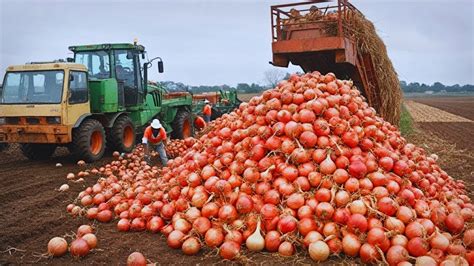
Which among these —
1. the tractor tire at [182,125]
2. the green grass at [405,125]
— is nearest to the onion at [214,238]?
the tractor tire at [182,125]

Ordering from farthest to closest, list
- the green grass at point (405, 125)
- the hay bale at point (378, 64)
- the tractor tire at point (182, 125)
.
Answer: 1. the green grass at point (405, 125)
2. the tractor tire at point (182, 125)
3. the hay bale at point (378, 64)

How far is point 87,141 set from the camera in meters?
8.73

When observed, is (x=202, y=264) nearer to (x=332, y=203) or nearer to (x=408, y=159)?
(x=332, y=203)

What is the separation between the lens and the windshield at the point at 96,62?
34.2 ft

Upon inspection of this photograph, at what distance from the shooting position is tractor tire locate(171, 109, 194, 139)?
12953 millimetres

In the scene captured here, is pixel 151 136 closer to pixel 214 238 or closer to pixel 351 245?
pixel 214 238

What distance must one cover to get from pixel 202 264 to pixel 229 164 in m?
1.34

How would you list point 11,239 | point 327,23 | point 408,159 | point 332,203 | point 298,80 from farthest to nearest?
point 327,23 → point 298,80 → point 408,159 → point 11,239 → point 332,203

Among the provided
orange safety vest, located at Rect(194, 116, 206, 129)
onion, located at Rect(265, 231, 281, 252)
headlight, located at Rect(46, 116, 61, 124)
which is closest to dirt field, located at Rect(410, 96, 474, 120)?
orange safety vest, located at Rect(194, 116, 206, 129)

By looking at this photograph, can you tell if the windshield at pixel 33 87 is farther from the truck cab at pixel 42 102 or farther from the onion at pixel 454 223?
the onion at pixel 454 223

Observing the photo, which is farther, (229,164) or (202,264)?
(229,164)

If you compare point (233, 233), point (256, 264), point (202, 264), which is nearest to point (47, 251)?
point (202, 264)

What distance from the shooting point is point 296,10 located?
8.76 metres

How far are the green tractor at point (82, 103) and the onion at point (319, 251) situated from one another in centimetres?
641
